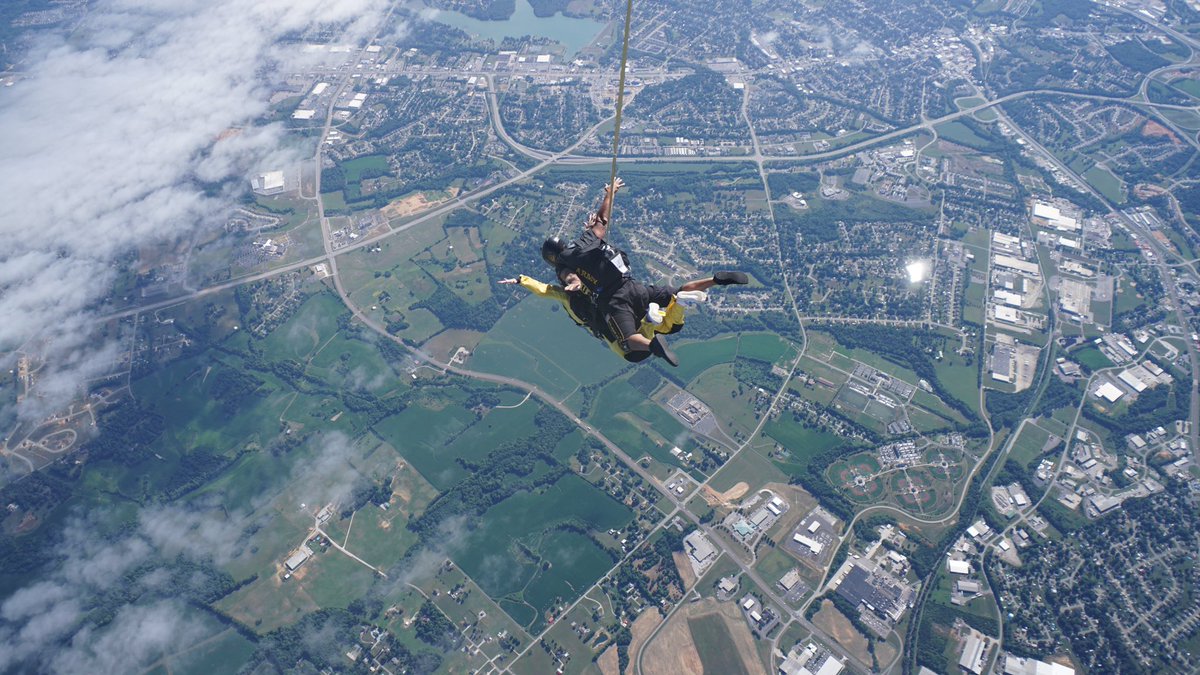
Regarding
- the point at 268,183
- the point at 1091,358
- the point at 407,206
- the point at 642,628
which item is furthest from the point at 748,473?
the point at 268,183

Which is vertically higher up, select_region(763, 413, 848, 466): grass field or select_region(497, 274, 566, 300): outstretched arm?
select_region(497, 274, 566, 300): outstretched arm

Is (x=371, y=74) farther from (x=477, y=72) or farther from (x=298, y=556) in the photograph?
(x=298, y=556)

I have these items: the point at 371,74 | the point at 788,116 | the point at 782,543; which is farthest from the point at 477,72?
the point at 782,543

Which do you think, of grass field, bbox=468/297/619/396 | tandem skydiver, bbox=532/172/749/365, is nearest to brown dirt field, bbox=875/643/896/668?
grass field, bbox=468/297/619/396

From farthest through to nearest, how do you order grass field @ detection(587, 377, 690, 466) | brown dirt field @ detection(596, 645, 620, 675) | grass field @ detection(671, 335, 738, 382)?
1. grass field @ detection(671, 335, 738, 382)
2. grass field @ detection(587, 377, 690, 466)
3. brown dirt field @ detection(596, 645, 620, 675)

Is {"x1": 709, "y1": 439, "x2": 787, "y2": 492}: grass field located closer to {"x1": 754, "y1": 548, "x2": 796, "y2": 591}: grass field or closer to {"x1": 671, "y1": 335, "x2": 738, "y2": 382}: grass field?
{"x1": 754, "y1": 548, "x2": 796, "y2": 591}: grass field

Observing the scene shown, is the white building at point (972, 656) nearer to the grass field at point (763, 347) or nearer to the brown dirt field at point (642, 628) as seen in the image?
the brown dirt field at point (642, 628)

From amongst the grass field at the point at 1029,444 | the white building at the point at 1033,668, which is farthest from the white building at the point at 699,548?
the grass field at the point at 1029,444
